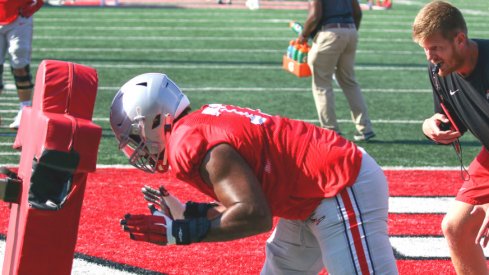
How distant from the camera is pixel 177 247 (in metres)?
6.49

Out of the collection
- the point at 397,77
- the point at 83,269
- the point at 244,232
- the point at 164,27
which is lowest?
the point at 164,27

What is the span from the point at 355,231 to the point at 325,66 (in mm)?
6074

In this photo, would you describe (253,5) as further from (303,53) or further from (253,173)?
(253,173)

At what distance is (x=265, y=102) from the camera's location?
1220 centimetres

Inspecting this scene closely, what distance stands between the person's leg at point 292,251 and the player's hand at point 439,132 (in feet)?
3.49

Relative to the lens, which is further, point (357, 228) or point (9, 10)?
point (9, 10)

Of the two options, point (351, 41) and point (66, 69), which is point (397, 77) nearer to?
point (351, 41)

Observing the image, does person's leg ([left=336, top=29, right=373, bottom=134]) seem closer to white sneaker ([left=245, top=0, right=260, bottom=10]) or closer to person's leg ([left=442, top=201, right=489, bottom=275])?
person's leg ([left=442, top=201, right=489, bottom=275])

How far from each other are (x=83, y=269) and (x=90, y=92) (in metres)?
2.38

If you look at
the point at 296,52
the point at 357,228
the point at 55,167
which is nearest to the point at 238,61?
the point at 296,52

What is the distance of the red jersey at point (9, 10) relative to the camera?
10.0 m

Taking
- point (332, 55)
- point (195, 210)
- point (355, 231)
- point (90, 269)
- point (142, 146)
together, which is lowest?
point (90, 269)

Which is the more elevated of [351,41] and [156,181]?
[351,41]

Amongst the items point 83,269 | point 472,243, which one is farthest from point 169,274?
point 472,243
